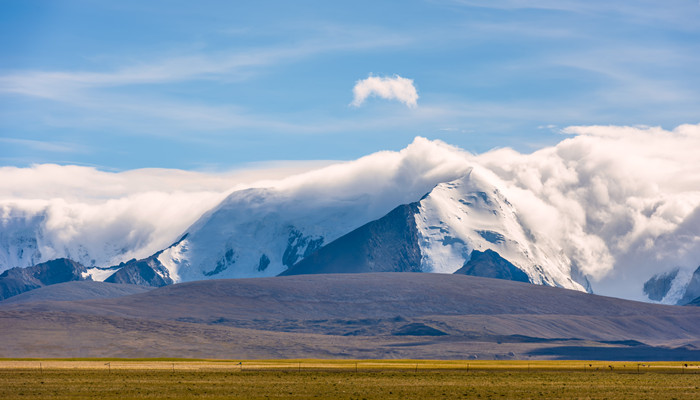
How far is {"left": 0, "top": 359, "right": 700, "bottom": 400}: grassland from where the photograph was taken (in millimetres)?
80312

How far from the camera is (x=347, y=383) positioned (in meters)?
93.6

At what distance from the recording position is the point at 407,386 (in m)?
89.6

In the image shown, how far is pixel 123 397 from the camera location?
252ft

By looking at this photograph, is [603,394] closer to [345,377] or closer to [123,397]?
[345,377]

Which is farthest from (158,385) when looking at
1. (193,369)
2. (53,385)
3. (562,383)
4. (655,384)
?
(655,384)

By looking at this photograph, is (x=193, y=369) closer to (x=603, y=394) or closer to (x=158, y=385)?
(x=158, y=385)

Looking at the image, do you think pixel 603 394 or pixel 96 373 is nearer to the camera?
pixel 603 394

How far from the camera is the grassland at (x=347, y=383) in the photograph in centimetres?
8031

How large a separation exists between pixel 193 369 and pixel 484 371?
35.1 meters

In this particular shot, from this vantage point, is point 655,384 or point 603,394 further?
point 655,384

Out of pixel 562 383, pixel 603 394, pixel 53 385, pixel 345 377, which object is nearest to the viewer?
pixel 603 394

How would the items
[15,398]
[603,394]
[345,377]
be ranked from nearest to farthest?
[15,398] < [603,394] < [345,377]

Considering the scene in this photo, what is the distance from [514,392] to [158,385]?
3175 cm

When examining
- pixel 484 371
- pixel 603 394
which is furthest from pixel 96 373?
pixel 603 394
